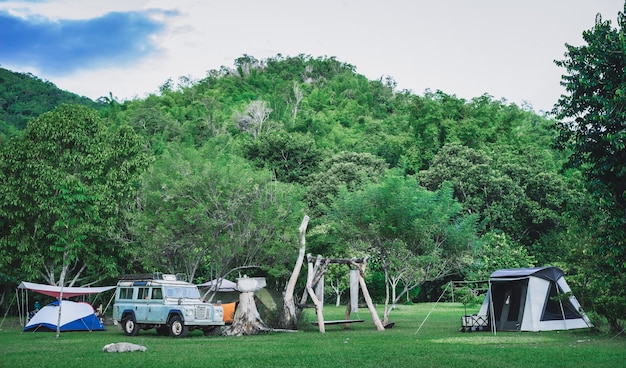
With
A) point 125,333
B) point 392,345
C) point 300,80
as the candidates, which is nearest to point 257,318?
point 125,333

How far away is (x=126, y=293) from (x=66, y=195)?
8749 mm

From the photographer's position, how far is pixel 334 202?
99.9ft

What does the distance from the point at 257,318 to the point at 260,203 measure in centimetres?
702

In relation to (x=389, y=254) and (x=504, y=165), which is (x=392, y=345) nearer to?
(x=389, y=254)

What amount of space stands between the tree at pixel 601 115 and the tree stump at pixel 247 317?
1187 cm

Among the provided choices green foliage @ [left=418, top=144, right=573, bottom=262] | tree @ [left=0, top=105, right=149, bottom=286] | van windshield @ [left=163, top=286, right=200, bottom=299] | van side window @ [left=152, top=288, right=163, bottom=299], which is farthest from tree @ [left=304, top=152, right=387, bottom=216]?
van side window @ [left=152, top=288, right=163, bottom=299]

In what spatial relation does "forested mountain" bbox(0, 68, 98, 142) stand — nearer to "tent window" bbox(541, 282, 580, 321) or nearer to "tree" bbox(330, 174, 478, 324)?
"tree" bbox(330, 174, 478, 324)

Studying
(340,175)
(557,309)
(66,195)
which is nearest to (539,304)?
(557,309)

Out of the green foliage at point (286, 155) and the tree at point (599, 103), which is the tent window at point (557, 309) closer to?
the tree at point (599, 103)

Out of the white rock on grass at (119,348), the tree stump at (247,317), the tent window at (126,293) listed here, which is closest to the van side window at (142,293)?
the tent window at (126,293)

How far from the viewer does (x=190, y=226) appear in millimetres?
26797

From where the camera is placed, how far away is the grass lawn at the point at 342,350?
45.8ft

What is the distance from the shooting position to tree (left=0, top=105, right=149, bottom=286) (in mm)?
30484

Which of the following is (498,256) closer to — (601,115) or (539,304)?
(539,304)
